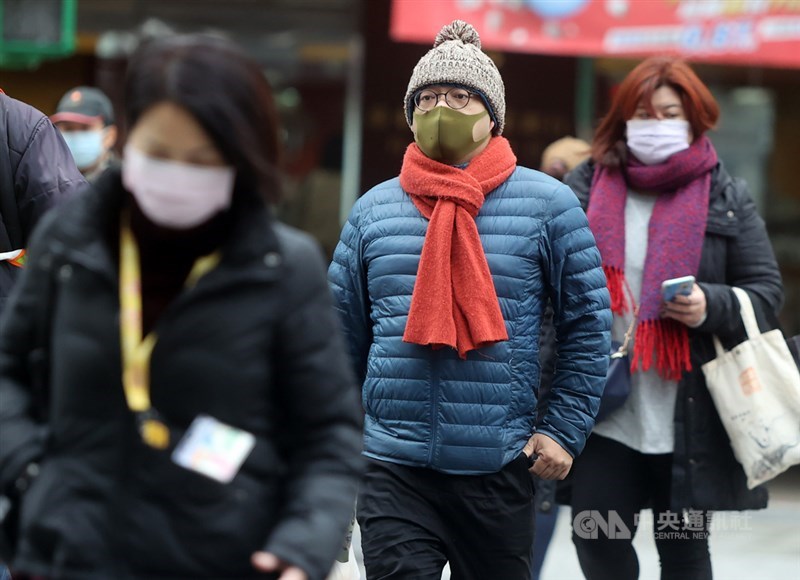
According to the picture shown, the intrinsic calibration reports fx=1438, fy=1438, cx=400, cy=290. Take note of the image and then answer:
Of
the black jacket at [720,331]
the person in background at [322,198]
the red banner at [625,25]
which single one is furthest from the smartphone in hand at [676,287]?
the person in background at [322,198]

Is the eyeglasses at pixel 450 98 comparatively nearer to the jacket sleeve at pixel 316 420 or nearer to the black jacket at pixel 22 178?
the black jacket at pixel 22 178

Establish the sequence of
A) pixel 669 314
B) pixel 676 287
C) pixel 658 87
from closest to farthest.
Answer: pixel 676 287 < pixel 669 314 < pixel 658 87

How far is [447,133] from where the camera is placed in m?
4.17

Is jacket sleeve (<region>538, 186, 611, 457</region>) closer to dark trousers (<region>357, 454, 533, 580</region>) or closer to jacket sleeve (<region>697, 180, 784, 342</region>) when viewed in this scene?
dark trousers (<region>357, 454, 533, 580</region>)

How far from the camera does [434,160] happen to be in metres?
4.23

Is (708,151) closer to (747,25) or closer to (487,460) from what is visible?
(487,460)

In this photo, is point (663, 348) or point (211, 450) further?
point (663, 348)

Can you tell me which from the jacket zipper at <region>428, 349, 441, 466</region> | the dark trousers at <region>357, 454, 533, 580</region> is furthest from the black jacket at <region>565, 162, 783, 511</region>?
the jacket zipper at <region>428, 349, 441, 466</region>

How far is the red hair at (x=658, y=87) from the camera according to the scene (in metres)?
4.93

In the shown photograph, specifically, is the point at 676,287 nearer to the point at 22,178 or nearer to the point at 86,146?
the point at 22,178

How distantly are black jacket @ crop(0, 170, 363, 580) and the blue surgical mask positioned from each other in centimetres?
460

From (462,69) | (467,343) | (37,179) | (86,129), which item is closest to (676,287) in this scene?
(467,343)

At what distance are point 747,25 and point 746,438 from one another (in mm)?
4153

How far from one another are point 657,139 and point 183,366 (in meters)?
2.80
